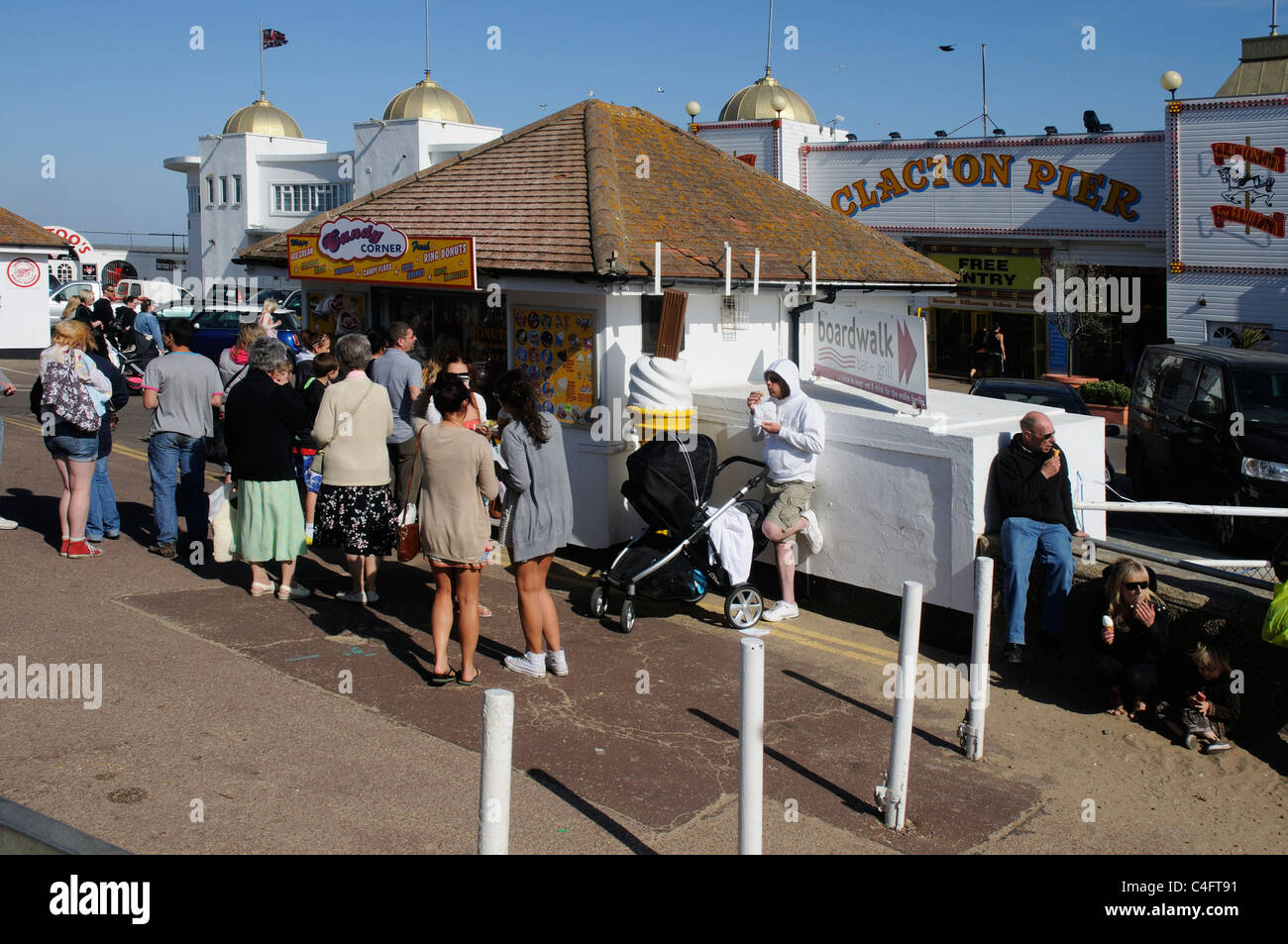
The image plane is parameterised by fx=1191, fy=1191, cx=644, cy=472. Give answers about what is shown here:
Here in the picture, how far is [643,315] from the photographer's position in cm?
1033

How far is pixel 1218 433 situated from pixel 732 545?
6.73 m

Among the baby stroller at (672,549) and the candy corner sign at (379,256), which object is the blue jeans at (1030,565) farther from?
the candy corner sign at (379,256)

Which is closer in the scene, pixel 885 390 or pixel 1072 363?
pixel 885 390

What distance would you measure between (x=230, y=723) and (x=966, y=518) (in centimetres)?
482

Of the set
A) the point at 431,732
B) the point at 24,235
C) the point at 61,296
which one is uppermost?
the point at 24,235

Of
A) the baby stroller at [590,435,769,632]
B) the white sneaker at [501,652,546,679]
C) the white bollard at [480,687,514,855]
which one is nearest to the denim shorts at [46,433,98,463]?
the baby stroller at [590,435,769,632]

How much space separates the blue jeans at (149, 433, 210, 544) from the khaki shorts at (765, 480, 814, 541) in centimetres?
448

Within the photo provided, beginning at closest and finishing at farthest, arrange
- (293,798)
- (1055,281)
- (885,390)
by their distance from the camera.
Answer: (293,798) → (885,390) → (1055,281)

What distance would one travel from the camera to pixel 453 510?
22.5 ft

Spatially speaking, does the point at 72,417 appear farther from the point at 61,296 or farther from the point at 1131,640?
the point at 61,296

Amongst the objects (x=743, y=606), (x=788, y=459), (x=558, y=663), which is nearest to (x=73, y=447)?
(x=558, y=663)

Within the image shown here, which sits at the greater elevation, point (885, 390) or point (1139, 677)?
point (885, 390)

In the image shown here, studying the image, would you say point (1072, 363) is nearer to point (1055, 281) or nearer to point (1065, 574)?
point (1055, 281)
